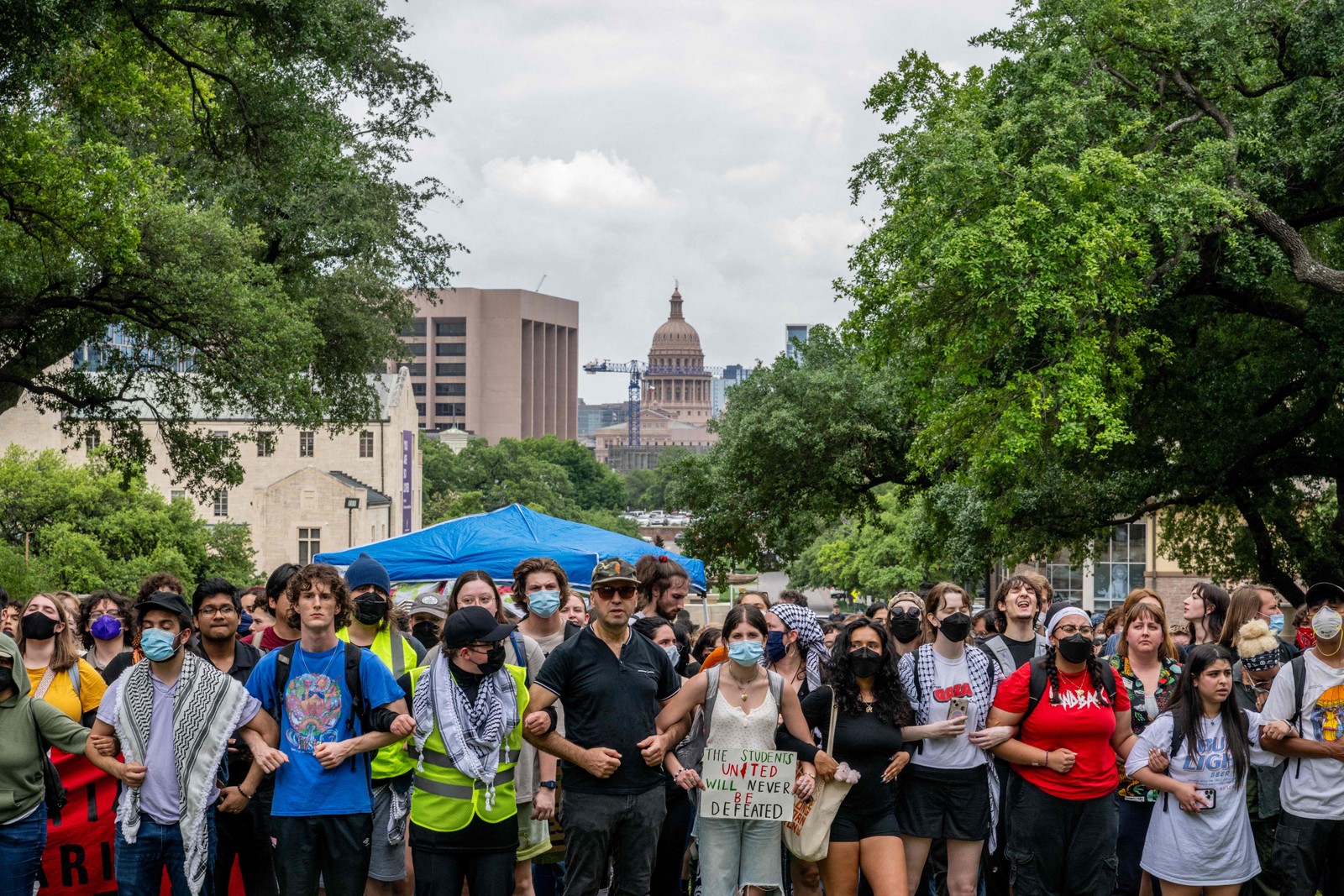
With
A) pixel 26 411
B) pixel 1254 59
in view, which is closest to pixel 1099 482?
pixel 1254 59

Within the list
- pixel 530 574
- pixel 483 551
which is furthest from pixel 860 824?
pixel 483 551

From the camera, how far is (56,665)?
7855 mm

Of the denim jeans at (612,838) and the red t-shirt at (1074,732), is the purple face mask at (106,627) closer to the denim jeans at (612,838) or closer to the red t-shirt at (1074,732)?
the denim jeans at (612,838)

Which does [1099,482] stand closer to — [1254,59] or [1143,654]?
[1254,59]

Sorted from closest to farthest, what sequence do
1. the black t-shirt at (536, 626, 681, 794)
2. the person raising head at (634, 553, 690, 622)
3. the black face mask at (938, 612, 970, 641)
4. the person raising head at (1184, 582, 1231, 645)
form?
the black t-shirt at (536, 626, 681, 794) < the black face mask at (938, 612, 970, 641) < the person raising head at (1184, 582, 1231, 645) < the person raising head at (634, 553, 690, 622)

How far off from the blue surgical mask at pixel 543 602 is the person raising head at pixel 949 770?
199cm

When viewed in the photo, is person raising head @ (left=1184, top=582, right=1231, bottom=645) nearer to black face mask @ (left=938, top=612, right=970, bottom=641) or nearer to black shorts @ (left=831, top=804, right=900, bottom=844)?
black face mask @ (left=938, top=612, right=970, bottom=641)

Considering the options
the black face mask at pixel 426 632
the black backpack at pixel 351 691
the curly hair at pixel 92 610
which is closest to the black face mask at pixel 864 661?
the black backpack at pixel 351 691

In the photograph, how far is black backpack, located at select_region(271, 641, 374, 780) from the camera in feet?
22.3

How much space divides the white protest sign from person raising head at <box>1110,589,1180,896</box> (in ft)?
6.73

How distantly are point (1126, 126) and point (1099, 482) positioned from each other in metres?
7.99

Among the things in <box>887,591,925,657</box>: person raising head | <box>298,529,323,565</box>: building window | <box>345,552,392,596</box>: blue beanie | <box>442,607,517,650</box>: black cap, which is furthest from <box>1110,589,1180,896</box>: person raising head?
<box>298,529,323,565</box>: building window

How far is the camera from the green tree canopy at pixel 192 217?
16.5 meters

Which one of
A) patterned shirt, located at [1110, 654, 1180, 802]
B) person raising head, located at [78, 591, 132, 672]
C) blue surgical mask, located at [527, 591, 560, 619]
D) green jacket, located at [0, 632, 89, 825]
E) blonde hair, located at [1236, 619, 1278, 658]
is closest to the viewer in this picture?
green jacket, located at [0, 632, 89, 825]
